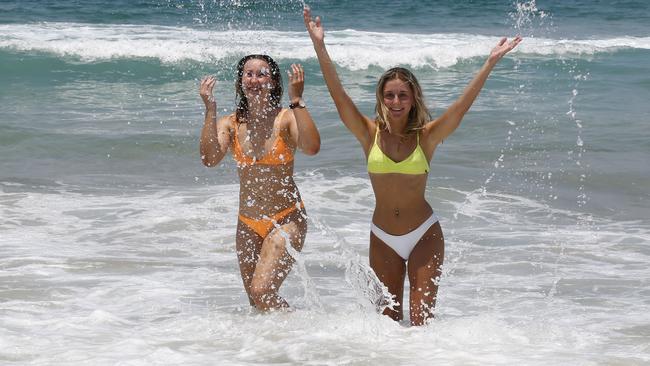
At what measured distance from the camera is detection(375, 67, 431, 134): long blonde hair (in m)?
5.79

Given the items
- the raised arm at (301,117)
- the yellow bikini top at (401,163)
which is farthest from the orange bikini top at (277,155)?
the yellow bikini top at (401,163)

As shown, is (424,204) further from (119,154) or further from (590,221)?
(119,154)

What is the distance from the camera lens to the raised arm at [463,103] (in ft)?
18.4

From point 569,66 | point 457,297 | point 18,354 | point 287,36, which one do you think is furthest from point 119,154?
point 287,36

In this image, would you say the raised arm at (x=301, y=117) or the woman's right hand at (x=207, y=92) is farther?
the woman's right hand at (x=207, y=92)

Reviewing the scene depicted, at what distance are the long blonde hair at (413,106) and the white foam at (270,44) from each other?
17.8 metres

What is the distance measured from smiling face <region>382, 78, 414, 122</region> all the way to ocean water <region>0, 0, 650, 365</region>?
863mm

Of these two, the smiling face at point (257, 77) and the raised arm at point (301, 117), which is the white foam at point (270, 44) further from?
the raised arm at point (301, 117)

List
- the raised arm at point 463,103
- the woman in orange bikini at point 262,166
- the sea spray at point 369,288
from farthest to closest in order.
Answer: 1. the woman in orange bikini at point 262,166
2. the sea spray at point 369,288
3. the raised arm at point 463,103

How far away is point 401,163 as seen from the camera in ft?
18.9

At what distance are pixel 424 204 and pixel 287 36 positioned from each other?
21.4 metres

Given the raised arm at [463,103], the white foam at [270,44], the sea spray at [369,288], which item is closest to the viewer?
the raised arm at [463,103]

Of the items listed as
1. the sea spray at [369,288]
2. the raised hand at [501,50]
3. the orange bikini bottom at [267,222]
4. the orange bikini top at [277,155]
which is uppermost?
the raised hand at [501,50]

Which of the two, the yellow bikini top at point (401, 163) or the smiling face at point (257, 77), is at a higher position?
the smiling face at point (257, 77)
